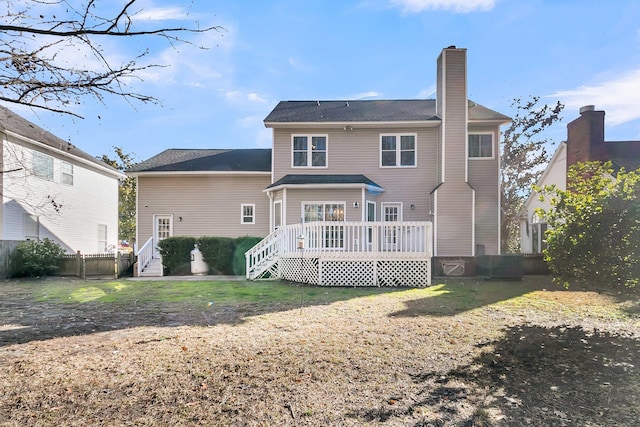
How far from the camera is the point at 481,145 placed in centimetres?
1594

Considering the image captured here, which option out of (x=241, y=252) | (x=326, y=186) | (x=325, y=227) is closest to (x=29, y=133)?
(x=241, y=252)

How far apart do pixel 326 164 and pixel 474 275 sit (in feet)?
24.6

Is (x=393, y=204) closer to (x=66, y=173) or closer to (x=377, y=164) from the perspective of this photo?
(x=377, y=164)

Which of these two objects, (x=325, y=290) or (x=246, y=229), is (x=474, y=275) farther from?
(x=246, y=229)

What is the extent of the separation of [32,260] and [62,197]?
456cm

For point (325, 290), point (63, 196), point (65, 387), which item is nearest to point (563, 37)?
point (325, 290)

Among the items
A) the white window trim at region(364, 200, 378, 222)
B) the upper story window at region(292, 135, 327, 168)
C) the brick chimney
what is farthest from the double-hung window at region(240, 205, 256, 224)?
the brick chimney

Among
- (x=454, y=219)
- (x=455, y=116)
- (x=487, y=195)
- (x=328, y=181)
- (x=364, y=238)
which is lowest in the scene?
(x=364, y=238)

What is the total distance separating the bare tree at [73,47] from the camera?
353 cm

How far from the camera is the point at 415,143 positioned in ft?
52.4

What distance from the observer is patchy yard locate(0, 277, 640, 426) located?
315 centimetres

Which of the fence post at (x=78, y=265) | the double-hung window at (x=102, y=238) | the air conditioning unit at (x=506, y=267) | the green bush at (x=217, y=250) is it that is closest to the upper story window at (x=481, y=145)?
the air conditioning unit at (x=506, y=267)

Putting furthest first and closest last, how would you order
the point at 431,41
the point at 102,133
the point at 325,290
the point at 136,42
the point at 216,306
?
the point at 431,41, the point at 325,290, the point at 216,306, the point at 102,133, the point at 136,42

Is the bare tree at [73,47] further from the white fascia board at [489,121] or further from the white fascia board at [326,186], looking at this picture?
the white fascia board at [489,121]
